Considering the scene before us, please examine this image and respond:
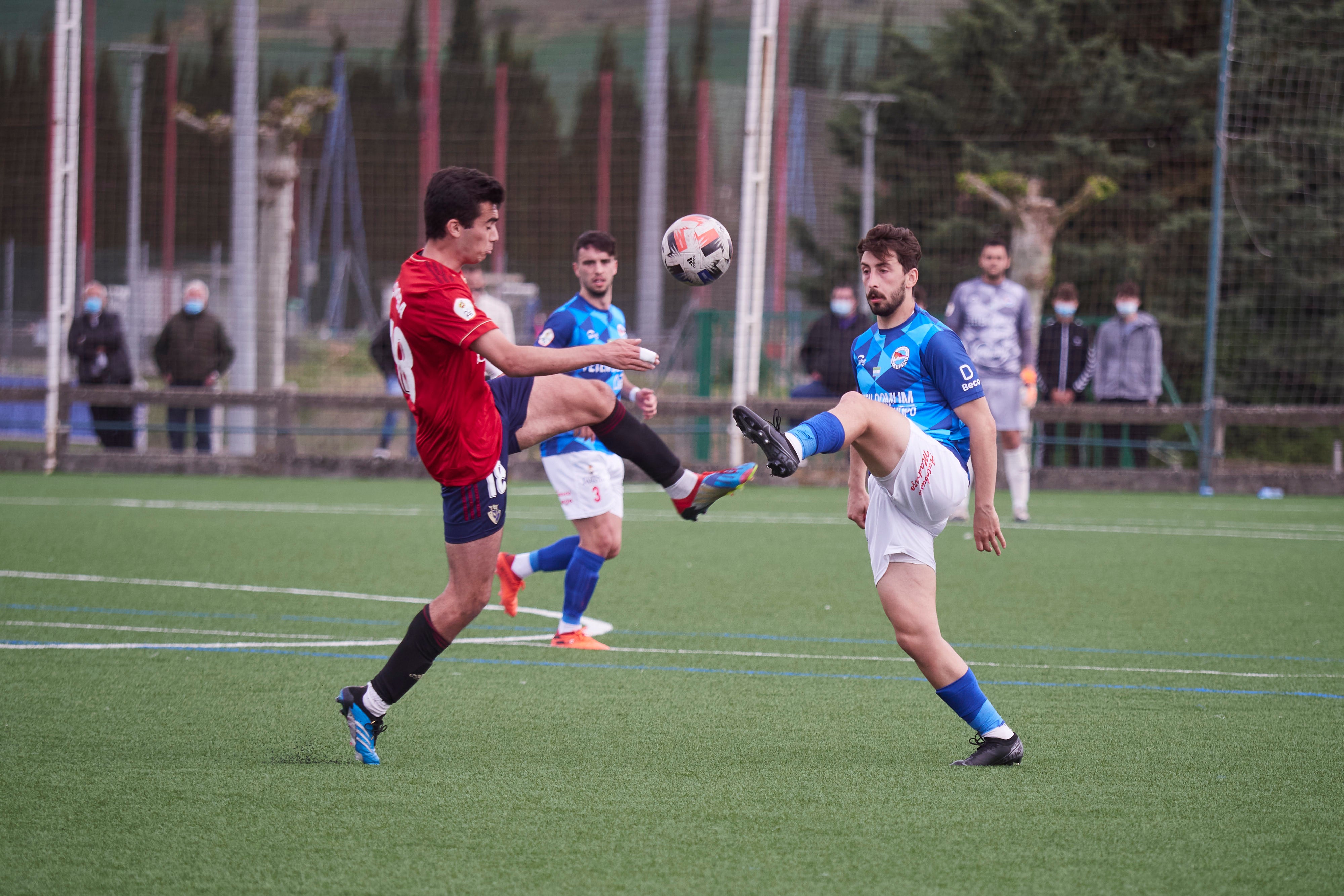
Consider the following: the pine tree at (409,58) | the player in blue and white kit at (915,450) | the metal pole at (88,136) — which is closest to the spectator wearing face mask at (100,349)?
the metal pole at (88,136)

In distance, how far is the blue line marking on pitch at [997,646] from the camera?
675cm

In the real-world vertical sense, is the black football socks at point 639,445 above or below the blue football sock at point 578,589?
above

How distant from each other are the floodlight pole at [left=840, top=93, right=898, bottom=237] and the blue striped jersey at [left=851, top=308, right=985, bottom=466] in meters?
15.7

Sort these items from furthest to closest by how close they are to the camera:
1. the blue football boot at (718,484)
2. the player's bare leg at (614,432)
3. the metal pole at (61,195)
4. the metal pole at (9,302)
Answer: the metal pole at (9,302), the metal pole at (61,195), the player's bare leg at (614,432), the blue football boot at (718,484)

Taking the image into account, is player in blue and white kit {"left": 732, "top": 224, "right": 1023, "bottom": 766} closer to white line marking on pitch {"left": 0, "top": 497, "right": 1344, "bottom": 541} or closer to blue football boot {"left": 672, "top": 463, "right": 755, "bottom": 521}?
blue football boot {"left": 672, "top": 463, "right": 755, "bottom": 521}

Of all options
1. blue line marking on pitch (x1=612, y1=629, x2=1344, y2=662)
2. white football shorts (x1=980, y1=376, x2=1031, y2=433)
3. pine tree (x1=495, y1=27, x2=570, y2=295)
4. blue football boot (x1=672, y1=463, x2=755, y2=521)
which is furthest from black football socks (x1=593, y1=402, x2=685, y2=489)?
pine tree (x1=495, y1=27, x2=570, y2=295)

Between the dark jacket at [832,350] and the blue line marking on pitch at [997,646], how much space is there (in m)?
9.37

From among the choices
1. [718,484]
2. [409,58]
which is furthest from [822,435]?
[409,58]

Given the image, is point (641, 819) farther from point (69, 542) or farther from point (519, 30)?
point (519, 30)

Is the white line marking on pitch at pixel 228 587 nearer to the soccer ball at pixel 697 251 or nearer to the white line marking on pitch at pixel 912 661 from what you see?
the white line marking on pitch at pixel 912 661

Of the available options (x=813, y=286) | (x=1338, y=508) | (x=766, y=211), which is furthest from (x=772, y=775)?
(x=813, y=286)

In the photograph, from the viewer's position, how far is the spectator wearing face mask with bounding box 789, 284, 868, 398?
1647 centimetres

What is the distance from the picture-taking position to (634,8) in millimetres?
27391

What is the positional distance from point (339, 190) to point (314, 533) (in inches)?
830
